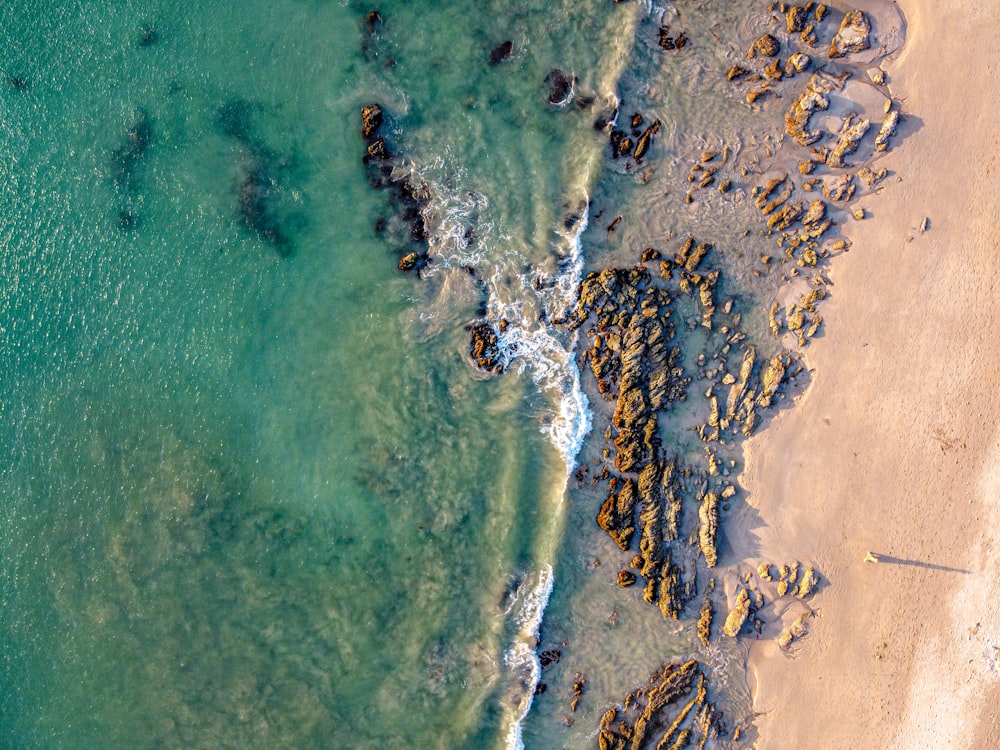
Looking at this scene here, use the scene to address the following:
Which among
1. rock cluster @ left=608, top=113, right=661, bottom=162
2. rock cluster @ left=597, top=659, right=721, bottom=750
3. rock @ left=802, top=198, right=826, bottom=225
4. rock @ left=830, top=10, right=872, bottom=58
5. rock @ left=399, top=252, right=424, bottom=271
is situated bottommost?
rock cluster @ left=597, top=659, right=721, bottom=750

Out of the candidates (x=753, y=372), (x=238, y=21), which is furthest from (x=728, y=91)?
(x=238, y=21)

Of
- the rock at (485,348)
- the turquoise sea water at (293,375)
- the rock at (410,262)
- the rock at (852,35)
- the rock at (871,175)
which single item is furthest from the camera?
the rock at (410,262)

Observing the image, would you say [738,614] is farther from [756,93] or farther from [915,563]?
[756,93]

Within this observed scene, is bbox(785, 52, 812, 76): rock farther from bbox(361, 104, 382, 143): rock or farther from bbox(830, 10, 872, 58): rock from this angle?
bbox(361, 104, 382, 143): rock

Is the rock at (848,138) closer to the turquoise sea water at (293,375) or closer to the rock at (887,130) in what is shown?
the rock at (887,130)

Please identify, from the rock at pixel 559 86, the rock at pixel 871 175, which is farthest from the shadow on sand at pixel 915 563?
the rock at pixel 559 86

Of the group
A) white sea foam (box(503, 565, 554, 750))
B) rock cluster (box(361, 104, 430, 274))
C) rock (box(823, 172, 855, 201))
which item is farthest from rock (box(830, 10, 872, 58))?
white sea foam (box(503, 565, 554, 750))
